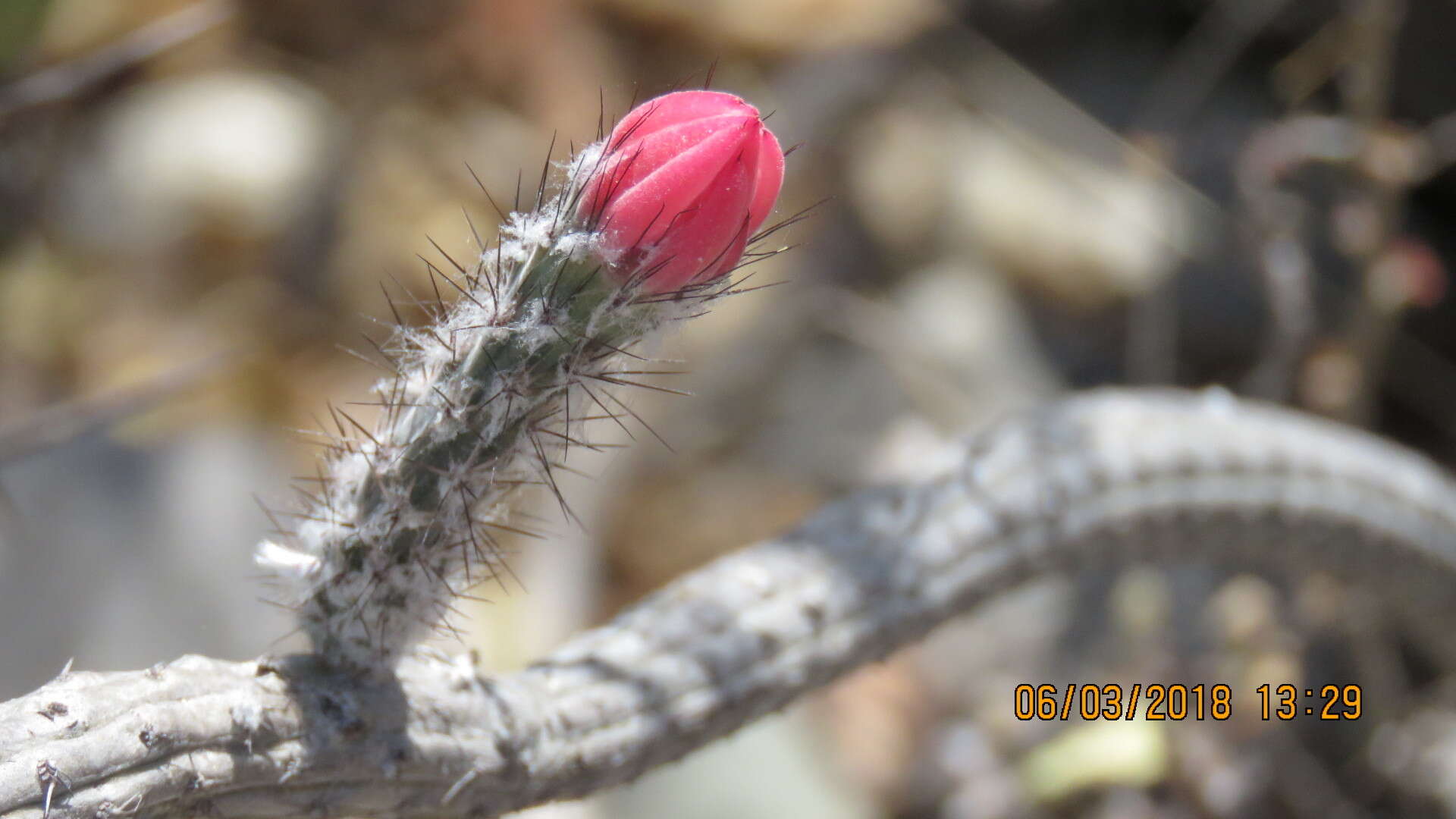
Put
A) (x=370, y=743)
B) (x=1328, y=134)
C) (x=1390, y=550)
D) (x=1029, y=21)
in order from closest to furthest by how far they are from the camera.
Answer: (x=370, y=743) → (x=1390, y=550) → (x=1328, y=134) → (x=1029, y=21)

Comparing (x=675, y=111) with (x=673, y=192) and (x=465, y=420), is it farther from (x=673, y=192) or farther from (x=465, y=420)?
(x=465, y=420)

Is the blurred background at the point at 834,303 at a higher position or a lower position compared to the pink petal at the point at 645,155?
higher

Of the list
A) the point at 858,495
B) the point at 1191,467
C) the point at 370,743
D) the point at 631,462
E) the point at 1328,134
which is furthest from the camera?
the point at 631,462

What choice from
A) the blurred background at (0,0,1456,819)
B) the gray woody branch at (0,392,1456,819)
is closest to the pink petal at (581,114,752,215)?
the gray woody branch at (0,392,1456,819)

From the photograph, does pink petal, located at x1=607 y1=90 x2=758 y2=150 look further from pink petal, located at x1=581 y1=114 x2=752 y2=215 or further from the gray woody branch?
the gray woody branch

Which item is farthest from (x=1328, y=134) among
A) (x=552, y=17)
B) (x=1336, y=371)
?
(x=552, y=17)

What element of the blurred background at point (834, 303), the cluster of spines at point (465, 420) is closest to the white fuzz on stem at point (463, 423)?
the cluster of spines at point (465, 420)

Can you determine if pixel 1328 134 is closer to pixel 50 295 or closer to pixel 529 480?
pixel 529 480
